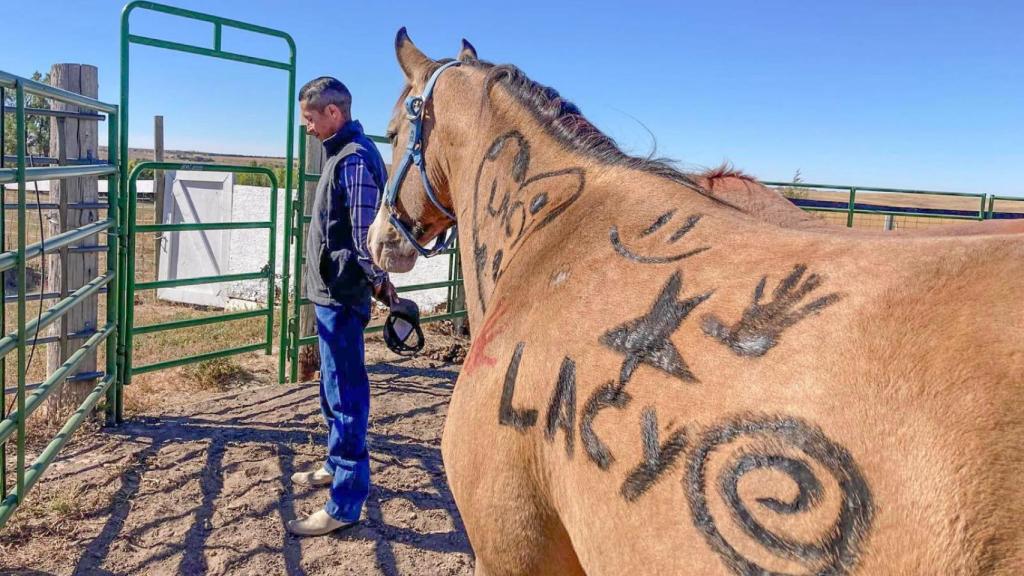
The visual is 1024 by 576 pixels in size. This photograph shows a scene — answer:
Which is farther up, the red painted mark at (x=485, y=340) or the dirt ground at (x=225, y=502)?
the red painted mark at (x=485, y=340)

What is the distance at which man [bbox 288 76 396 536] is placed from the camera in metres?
3.06

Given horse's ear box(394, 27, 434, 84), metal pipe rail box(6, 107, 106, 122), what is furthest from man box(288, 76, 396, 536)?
metal pipe rail box(6, 107, 106, 122)

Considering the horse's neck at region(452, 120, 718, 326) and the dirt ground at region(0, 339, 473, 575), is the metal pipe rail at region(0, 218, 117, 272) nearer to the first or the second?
the dirt ground at region(0, 339, 473, 575)

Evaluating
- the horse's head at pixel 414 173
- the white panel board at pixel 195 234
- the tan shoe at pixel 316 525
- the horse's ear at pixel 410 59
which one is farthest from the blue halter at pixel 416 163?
the white panel board at pixel 195 234

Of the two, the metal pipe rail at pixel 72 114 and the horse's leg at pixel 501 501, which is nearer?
the horse's leg at pixel 501 501

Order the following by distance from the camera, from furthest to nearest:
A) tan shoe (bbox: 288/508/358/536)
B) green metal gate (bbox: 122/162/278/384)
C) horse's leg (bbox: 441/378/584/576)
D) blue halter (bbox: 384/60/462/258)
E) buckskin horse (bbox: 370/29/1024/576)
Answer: green metal gate (bbox: 122/162/278/384)
tan shoe (bbox: 288/508/358/536)
blue halter (bbox: 384/60/462/258)
horse's leg (bbox: 441/378/584/576)
buckskin horse (bbox: 370/29/1024/576)

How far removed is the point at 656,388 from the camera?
128 cm

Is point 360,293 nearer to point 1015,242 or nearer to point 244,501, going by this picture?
point 244,501

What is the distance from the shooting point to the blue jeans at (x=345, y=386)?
3146 millimetres

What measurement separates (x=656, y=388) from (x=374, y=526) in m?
2.66

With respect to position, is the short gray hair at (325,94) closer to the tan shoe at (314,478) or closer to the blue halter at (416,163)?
the blue halter at (416,163)

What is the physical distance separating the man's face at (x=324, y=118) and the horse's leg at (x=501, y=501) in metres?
1.92

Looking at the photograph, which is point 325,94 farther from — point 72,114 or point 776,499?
point 776,499

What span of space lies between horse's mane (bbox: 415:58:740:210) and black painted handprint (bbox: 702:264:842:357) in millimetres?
552
